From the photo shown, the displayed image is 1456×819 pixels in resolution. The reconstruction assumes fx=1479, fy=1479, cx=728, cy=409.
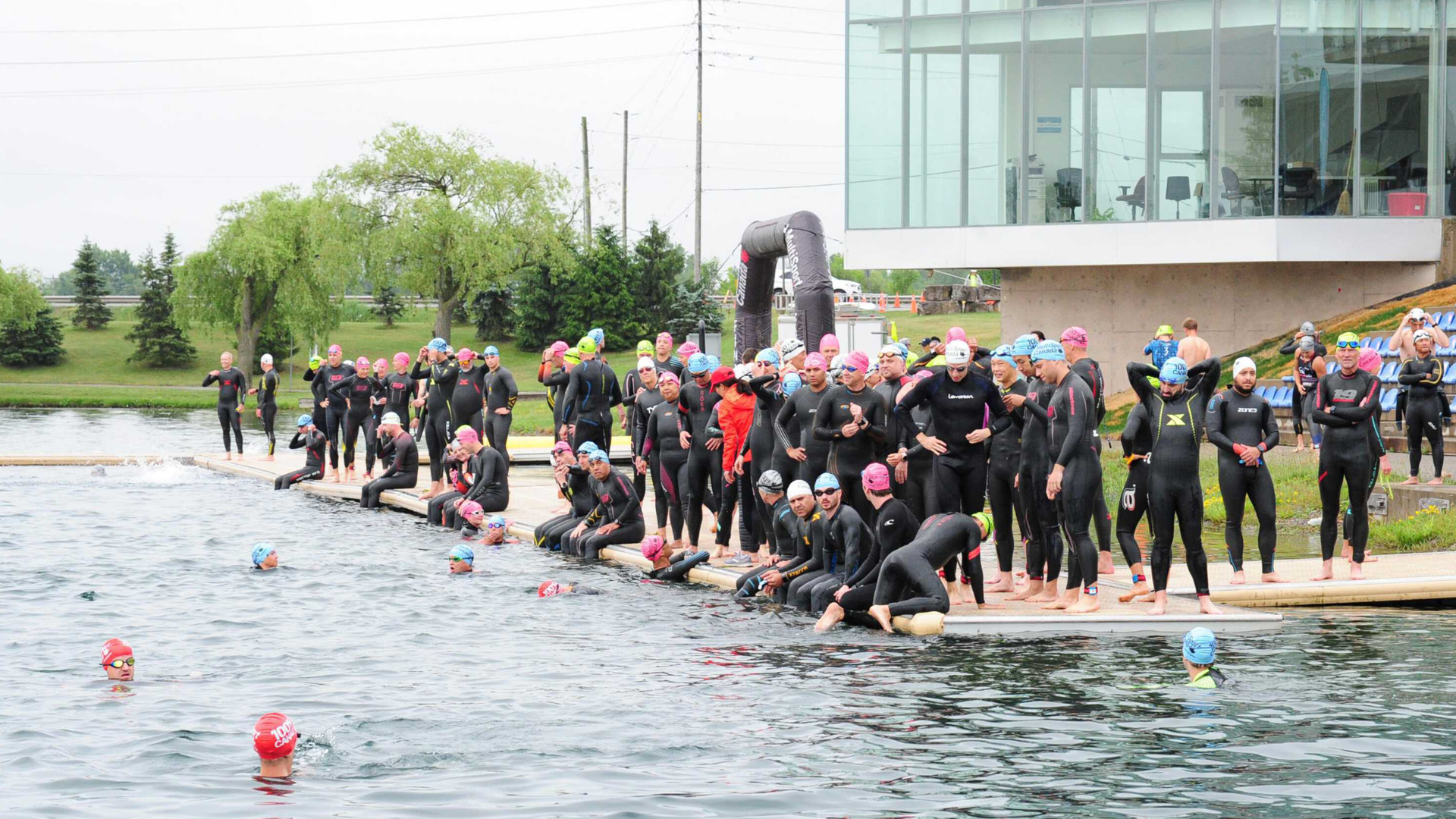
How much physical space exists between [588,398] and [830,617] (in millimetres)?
7278

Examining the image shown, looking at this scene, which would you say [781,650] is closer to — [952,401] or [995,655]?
[995,655]

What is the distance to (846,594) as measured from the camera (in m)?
12.0

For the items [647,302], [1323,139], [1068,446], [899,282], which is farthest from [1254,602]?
[899,282]

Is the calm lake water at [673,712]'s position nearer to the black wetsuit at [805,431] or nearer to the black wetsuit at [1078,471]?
the black wetsuit at [1078,471]

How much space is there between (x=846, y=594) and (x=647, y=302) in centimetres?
4681

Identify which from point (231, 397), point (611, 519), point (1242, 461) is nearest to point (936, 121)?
point (231, 397)

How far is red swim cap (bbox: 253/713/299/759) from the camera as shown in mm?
8625

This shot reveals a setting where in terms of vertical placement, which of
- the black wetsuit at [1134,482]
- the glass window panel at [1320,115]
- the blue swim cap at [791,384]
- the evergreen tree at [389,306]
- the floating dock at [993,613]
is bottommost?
the floating dock at [993,613]

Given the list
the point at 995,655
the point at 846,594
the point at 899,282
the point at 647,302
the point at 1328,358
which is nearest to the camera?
Answer: the point at 995,655

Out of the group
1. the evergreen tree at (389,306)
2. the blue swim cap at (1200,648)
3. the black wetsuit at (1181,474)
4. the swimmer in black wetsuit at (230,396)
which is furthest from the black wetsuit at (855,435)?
the evergreen tree at (389,306)

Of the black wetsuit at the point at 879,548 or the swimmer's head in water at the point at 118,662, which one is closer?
the swimmer's head in water at the point at 118,662

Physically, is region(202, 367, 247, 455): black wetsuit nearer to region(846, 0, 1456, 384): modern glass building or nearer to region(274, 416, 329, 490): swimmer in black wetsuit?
region(274, 416, 329, 490): swimmer in black wetsuit

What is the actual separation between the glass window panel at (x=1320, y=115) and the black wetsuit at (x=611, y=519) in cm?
1604

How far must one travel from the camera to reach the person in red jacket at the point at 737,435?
14.7 m
